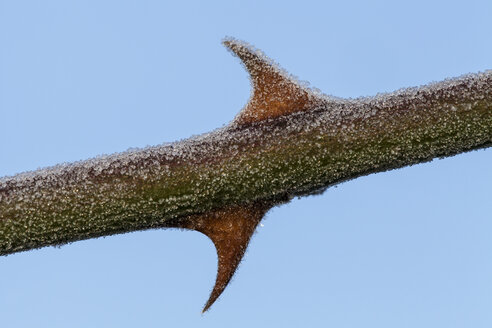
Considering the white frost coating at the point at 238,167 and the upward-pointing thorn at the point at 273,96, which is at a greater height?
the upward-pointing thorn at the point at 273,96

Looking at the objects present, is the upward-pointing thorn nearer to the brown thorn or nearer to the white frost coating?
the white frost coating

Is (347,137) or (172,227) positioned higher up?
(347,137)

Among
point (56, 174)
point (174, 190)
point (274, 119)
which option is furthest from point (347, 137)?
point (56, 174)

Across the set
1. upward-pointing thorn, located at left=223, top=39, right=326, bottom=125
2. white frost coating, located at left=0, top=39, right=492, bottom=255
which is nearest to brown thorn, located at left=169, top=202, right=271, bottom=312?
white frost coating, located at left=0, top=39, right=492, bottom=255

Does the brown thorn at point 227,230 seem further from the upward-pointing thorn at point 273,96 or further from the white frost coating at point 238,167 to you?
the upward-pointing thorn at point 273,96

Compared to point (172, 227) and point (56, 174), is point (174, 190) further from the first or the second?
point (56, 174)

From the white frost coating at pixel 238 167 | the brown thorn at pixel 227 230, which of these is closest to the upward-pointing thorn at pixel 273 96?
the white frost coating at pixel 238 167

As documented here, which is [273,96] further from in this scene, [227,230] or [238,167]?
[227,230]

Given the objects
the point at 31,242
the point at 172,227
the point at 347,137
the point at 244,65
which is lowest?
the point at 31,242

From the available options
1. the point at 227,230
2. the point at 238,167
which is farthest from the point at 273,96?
the point at 227,230

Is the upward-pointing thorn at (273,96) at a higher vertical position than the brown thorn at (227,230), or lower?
higher

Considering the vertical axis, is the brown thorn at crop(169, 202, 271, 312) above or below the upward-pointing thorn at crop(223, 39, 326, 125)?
below
